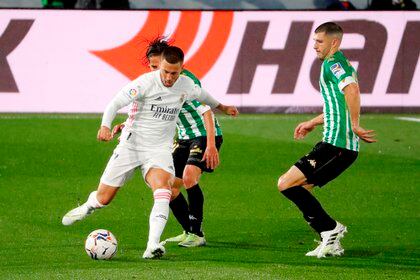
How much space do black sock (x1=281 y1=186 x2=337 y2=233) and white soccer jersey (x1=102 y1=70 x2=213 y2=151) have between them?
1.16 metres

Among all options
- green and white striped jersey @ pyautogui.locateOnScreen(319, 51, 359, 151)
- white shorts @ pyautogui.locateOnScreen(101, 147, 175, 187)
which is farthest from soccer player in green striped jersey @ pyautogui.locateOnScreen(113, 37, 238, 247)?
green and white striped jersey @ pyautogui.locateOnScreen(319, 51, 359, 151)

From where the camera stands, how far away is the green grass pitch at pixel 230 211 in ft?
31.8

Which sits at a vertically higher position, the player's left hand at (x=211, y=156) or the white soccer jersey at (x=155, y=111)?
the white soccer jersey at (x=155, y=111)

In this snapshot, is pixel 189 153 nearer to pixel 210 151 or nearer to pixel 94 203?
pixel 210 151

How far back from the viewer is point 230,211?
513 inches

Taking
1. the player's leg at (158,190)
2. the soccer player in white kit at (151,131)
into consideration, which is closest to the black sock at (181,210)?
the player's leg at (158,190)

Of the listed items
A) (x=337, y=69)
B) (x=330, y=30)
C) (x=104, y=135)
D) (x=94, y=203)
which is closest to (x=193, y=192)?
(x=94, y=203)

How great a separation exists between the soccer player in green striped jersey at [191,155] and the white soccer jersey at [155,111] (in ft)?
1.05

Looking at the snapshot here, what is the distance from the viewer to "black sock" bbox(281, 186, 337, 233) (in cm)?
1039

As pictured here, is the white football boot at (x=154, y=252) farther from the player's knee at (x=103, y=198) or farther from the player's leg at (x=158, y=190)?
the player's knee at (x=103, y=198)

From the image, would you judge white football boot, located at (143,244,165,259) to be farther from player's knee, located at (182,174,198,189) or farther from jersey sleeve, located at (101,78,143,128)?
player's knee, located at (182,174,198,189)

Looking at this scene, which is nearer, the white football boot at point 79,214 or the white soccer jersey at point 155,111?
the white soccer jersey at point 155,111

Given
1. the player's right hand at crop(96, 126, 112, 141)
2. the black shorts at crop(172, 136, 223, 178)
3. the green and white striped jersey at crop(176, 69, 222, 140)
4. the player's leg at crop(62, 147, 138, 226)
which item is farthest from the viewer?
the green and white striped jersey at crop(176, 69, 222, 140)

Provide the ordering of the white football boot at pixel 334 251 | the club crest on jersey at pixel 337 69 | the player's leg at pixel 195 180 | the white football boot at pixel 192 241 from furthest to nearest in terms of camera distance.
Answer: the player's leg at pixel 195 180
the white football boot at pixel 192 241
the white football boot at pixel 334 251
the club crest on jersey at pixel 337 69
